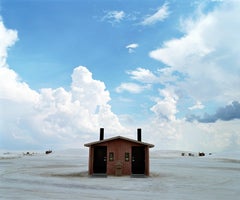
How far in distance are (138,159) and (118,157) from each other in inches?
74.1

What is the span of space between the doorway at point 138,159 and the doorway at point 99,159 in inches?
99.5

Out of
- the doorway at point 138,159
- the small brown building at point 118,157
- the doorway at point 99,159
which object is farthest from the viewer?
the doorway at point 99,159

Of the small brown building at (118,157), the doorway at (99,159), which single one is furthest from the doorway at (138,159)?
the doorway at (99,159)

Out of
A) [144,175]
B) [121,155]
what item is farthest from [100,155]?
[144,175]

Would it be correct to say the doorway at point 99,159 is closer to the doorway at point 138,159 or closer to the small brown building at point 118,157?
the small brown building at point 118,157

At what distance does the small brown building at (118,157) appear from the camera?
1058 inches

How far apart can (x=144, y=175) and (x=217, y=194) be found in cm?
1065

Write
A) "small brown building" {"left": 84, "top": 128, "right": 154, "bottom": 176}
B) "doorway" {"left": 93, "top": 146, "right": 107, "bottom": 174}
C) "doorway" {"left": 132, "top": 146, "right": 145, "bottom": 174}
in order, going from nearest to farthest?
"small brown building" {"left": 84, "top": 128, "right": 154, "bottom": 176}
"doorway" {"left": 132, "top": 146, "right": 145, "bottom": 174}
"doorway" {"left": 93, "top": 146, "right": 107, "bottom": 174}

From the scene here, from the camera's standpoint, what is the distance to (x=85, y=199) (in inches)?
563

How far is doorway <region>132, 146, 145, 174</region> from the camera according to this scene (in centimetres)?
2756

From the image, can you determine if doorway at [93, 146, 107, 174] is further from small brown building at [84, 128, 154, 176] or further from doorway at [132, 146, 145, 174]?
doorway at [132, 146, 145, 174]

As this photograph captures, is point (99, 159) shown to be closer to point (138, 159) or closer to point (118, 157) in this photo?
point (118, 157)

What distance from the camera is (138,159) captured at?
27.6 m

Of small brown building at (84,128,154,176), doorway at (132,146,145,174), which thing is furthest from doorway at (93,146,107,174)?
doorway at (132,146,145,174)
